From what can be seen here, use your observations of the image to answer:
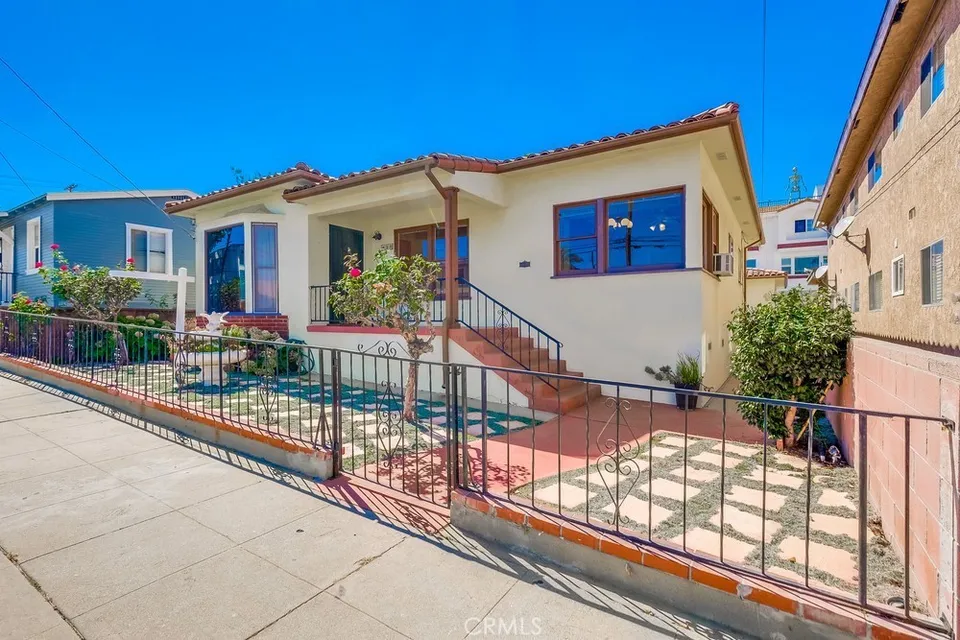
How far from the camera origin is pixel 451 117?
13.9 metres

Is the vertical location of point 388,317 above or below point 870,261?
below

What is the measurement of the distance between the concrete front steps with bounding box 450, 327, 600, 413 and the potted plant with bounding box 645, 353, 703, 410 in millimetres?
1010

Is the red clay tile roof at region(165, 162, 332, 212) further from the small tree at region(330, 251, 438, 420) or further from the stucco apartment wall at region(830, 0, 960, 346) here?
the stucco apartment wall at region(830, 0, 960, 346)

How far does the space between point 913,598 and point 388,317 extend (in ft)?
→ 16.0

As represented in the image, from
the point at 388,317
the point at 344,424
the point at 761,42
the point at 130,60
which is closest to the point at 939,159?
the point at 388,317

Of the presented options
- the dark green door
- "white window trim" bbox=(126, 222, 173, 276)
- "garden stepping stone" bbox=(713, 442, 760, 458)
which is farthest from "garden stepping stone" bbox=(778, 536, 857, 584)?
"white window trim" bbox=(126, 222, 173, 276)

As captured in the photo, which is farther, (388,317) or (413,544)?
(388,317)

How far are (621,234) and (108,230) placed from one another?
15.9 meters

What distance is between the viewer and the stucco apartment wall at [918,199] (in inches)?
90.3

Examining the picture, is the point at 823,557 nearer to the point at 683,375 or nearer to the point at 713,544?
the point at 713,544

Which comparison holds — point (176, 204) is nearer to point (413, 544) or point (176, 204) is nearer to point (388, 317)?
point (388, 317)

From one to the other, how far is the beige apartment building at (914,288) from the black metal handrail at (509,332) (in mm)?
3917

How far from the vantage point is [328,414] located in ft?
16.5

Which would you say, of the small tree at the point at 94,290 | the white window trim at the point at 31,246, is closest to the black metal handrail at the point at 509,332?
the small tree at the point at 94,290
